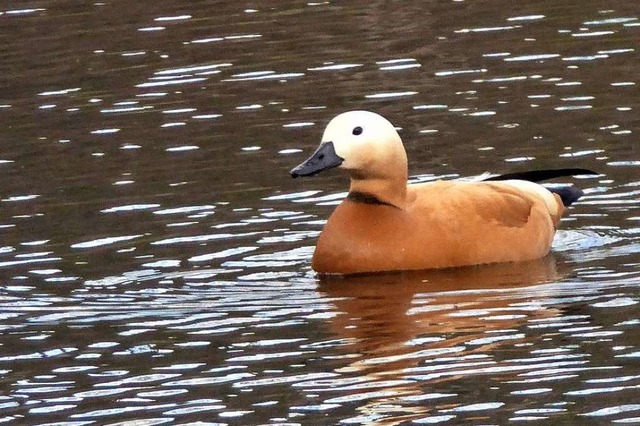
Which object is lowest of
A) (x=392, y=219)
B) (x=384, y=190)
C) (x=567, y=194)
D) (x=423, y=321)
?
(x=423, y=321)

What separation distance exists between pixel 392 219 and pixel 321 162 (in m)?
0.56

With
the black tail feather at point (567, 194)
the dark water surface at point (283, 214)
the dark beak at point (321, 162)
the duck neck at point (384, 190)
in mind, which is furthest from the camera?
the black tail feather at point (567, 194)

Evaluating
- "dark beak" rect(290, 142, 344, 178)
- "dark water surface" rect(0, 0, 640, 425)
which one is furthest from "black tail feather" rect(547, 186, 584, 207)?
"dark beak" rect(290, 142, 344, 178)

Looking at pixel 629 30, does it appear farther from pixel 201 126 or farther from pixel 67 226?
pixel 67 226

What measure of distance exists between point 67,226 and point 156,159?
6.18ft

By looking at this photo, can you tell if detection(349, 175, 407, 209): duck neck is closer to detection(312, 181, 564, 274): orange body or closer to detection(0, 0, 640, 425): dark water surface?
detection(312, 181, 564, 274): orange body

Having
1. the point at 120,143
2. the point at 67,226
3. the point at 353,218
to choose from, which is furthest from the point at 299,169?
the point at 120,143

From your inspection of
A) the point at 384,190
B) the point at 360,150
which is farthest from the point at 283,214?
the point at 360,150

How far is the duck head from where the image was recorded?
35.3ft

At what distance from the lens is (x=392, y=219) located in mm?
10805

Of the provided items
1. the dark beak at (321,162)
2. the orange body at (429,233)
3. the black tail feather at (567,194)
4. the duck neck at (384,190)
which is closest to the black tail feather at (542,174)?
the black tail feather at (567,194)

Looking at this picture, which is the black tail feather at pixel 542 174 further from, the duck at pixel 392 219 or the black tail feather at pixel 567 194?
the duck at pixel 392 219

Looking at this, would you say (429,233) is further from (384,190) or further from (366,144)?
(366,144)

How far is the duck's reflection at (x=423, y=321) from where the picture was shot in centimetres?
846
